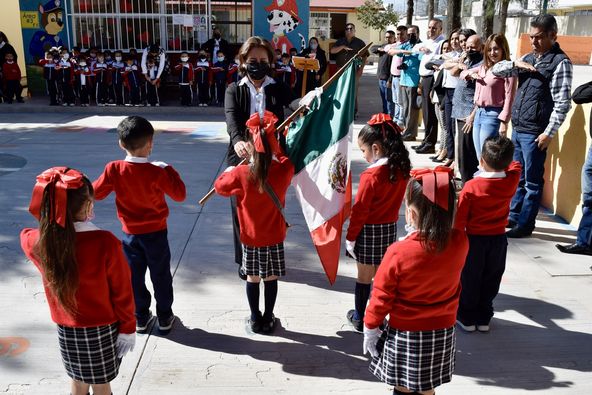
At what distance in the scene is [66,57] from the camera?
13344 mm

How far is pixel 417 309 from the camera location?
2428 mm

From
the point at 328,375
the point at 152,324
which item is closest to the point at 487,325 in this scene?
the point at 328,375

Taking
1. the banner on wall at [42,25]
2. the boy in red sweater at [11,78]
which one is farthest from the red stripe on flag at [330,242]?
the banner on wall at [42,25]

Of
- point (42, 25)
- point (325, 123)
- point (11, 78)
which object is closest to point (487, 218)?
point (325, 123)

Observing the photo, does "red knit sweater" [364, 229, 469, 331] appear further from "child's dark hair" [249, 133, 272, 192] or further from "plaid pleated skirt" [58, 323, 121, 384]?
"plaid pleated skirt" [58, 323, 121, 384]

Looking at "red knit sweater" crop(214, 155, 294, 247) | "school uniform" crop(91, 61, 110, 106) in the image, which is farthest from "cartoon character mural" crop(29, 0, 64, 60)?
"red knit sweater" crop(214, 155, 294, 247)

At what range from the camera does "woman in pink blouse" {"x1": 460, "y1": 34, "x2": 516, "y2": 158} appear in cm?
540

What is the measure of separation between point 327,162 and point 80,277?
1.79m

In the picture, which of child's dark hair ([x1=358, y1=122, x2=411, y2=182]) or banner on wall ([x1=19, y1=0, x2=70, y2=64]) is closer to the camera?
child's dark hair ([x1=358, y1=122, x2=411, y2=182])

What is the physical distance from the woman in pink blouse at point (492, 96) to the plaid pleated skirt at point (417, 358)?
3337 millimetres

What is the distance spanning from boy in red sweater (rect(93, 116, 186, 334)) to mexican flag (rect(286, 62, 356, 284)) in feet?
2.73

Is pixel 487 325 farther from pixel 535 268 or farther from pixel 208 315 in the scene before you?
pixel 208 315

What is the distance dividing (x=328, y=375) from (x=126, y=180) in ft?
5.21

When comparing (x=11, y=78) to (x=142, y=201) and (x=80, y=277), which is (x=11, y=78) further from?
(x=80, y=277)
